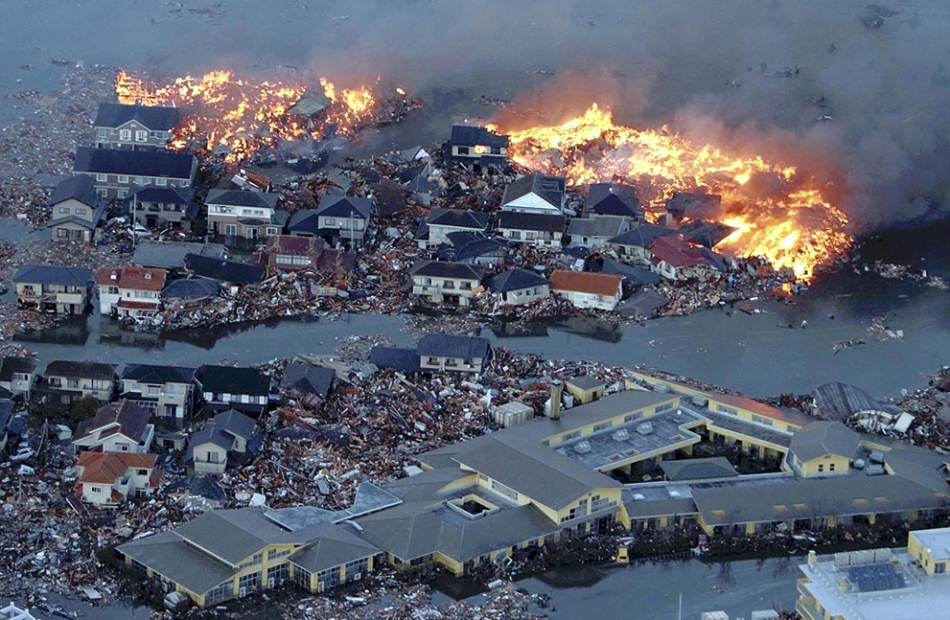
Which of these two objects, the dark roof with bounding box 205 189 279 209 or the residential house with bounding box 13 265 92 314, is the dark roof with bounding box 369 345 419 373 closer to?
the residential house with bounding box 13 265 92 314

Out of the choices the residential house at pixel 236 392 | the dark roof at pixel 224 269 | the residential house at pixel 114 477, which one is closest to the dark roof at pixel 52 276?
the dark roof at pixel 224 269

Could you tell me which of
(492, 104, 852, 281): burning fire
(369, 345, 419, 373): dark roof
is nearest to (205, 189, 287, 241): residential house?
(369, 345, 419, 373): dark roof

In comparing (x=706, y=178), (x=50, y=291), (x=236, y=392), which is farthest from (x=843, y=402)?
(x=50, y=291)

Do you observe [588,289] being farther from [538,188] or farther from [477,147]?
[477,147]

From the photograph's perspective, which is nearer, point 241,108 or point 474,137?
point 474,137

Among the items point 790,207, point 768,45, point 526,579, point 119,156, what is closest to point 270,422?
point 526,579

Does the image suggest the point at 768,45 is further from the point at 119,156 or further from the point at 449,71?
the point at 119,156
